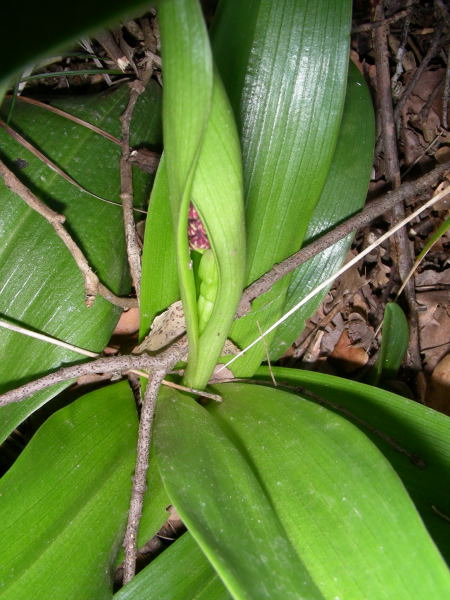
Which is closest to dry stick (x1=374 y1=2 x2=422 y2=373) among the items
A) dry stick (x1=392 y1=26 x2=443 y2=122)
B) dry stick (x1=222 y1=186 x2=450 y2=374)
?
dry stick (x1=392 y1=26 x2=443 y2=122)

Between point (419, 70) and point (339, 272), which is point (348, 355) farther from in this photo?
point (419, 70)

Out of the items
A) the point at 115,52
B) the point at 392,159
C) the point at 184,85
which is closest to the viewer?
the point at 184,85

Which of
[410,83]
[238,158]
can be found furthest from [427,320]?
[238,158]

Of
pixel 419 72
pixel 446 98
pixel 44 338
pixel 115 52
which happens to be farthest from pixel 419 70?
pixel 44 338

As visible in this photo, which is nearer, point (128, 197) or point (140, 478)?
point (140, 478)

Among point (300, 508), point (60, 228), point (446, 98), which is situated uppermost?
point (446, 98)

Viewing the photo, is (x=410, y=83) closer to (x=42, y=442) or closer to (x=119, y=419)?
(x=119, y=419)
